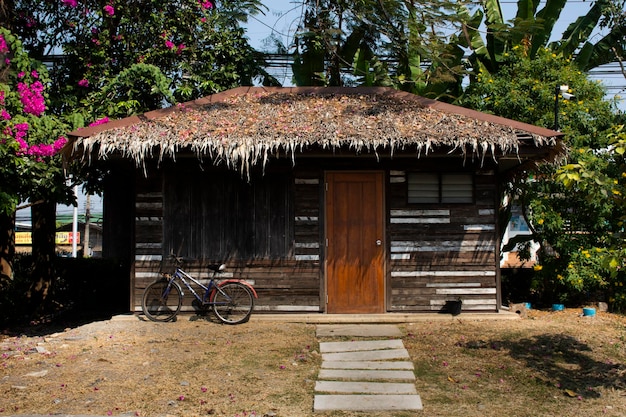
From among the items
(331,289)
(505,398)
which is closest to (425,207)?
(331,289)

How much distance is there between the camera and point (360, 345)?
7391mm

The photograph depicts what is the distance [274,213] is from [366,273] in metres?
1.73

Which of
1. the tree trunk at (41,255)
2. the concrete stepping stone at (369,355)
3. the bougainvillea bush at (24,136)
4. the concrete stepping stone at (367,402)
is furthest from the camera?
the tree trunk at (41,255)

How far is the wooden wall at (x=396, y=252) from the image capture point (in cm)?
894

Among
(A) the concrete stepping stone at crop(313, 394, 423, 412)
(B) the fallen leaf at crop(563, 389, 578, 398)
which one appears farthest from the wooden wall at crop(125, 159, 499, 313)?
(A) the concrete stepping stone at crop(313, 394, 423, 412)

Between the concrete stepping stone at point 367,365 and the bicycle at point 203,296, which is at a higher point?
the bicycle at point 203,296

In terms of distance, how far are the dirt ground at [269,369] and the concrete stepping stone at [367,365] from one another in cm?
15

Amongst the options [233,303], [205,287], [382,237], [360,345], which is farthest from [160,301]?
[382,237]

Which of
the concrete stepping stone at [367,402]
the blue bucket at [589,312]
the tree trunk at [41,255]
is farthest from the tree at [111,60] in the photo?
the blue bucket at [589,312]

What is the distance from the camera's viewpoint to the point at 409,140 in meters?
8.05

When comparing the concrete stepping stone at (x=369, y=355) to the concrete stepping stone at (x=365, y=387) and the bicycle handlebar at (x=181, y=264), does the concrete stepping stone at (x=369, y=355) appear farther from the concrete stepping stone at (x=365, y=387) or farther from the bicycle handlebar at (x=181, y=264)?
the bicycle handlebar at (x=181, y=264)

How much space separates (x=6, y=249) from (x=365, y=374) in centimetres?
851

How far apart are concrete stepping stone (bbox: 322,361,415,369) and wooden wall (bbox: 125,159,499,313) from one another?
7.33 ft

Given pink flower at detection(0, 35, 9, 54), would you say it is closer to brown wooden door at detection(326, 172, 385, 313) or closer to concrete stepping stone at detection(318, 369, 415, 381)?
brown wooden door at detection(326, 172, 385, 313)
